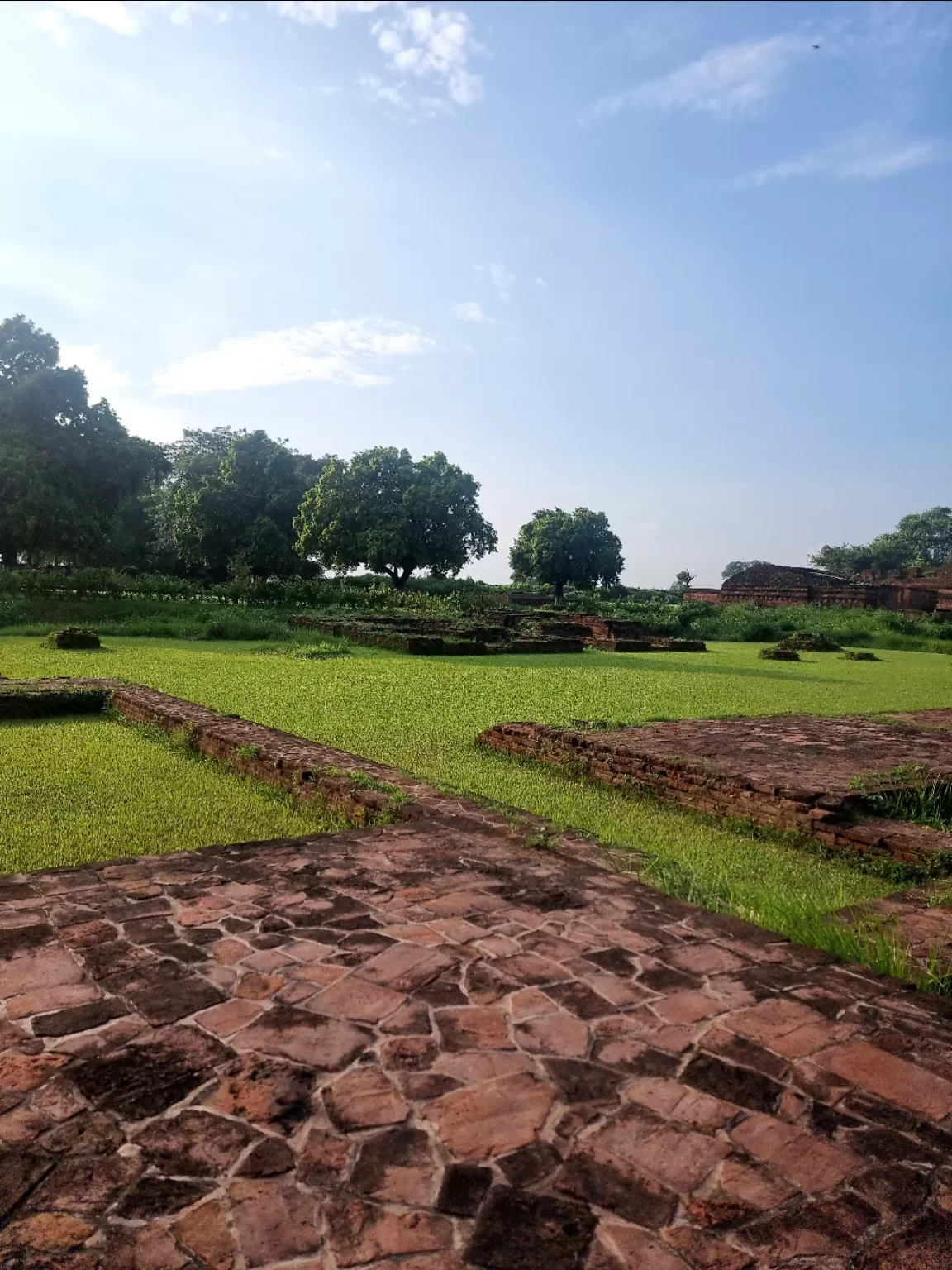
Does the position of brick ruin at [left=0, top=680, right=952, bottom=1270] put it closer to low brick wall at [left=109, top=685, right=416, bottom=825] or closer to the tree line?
low brick wall at [left=109, top=685, right=416, bottom=825]

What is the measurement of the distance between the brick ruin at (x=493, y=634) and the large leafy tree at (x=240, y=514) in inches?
517

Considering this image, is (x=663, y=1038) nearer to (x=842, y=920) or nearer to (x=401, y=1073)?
(x=401, y=1073)

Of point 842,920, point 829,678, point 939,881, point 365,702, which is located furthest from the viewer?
point 829,678

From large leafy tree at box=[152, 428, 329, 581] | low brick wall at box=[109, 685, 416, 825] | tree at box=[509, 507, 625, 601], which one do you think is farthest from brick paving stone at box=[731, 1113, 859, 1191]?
tree at box=[509, 507, 625, 601]

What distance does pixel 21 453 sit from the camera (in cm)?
2267

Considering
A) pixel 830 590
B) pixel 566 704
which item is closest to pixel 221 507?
pixel 830 590

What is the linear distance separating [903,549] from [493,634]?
5110 cm

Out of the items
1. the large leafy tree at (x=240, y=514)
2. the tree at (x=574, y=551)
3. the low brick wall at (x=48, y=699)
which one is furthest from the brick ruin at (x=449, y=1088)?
the tree at (x=574, y=551)

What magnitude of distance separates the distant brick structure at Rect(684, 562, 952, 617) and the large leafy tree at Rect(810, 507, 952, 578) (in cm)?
1915

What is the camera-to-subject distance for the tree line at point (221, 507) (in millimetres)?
23359

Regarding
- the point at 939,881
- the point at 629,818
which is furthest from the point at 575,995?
the point at 629,818

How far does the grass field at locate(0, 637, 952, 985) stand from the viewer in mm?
4035

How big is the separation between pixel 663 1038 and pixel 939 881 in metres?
2.31

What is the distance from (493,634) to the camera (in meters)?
18.2
